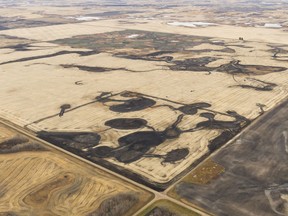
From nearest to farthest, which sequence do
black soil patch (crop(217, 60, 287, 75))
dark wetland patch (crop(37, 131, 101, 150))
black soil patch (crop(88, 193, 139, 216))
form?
1. black soil patch (crop(88, 193, 139, 216))
2. dark wetland patch (crop(37, 131, 101, 150))
3. black soil patch (crop(217, 60, 287, 75))

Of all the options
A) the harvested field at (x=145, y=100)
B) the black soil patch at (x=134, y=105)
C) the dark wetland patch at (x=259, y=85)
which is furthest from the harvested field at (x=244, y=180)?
the dark wetland patch at (x=259, y=85)

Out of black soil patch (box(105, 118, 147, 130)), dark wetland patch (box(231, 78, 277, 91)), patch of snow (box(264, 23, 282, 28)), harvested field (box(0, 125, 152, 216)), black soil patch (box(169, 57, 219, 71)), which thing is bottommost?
patch of snow (box(264, 23, 282, 28))

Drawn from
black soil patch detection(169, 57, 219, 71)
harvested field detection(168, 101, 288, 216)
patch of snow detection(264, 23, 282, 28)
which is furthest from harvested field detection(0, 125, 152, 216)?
patch of snow detection(264, 23, 282, 28)

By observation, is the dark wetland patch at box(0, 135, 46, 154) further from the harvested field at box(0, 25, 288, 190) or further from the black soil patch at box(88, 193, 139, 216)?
the black soil patch at box(88, 193, 139, 216)

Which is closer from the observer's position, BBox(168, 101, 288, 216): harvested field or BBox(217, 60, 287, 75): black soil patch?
BBox(168, 101, 288, 216): harvested field

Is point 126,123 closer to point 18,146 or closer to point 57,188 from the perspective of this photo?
point 18,146

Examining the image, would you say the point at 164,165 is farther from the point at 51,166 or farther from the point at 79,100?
the point at 79,100

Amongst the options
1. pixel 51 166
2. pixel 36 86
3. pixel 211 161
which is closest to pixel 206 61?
pixel 36 86
